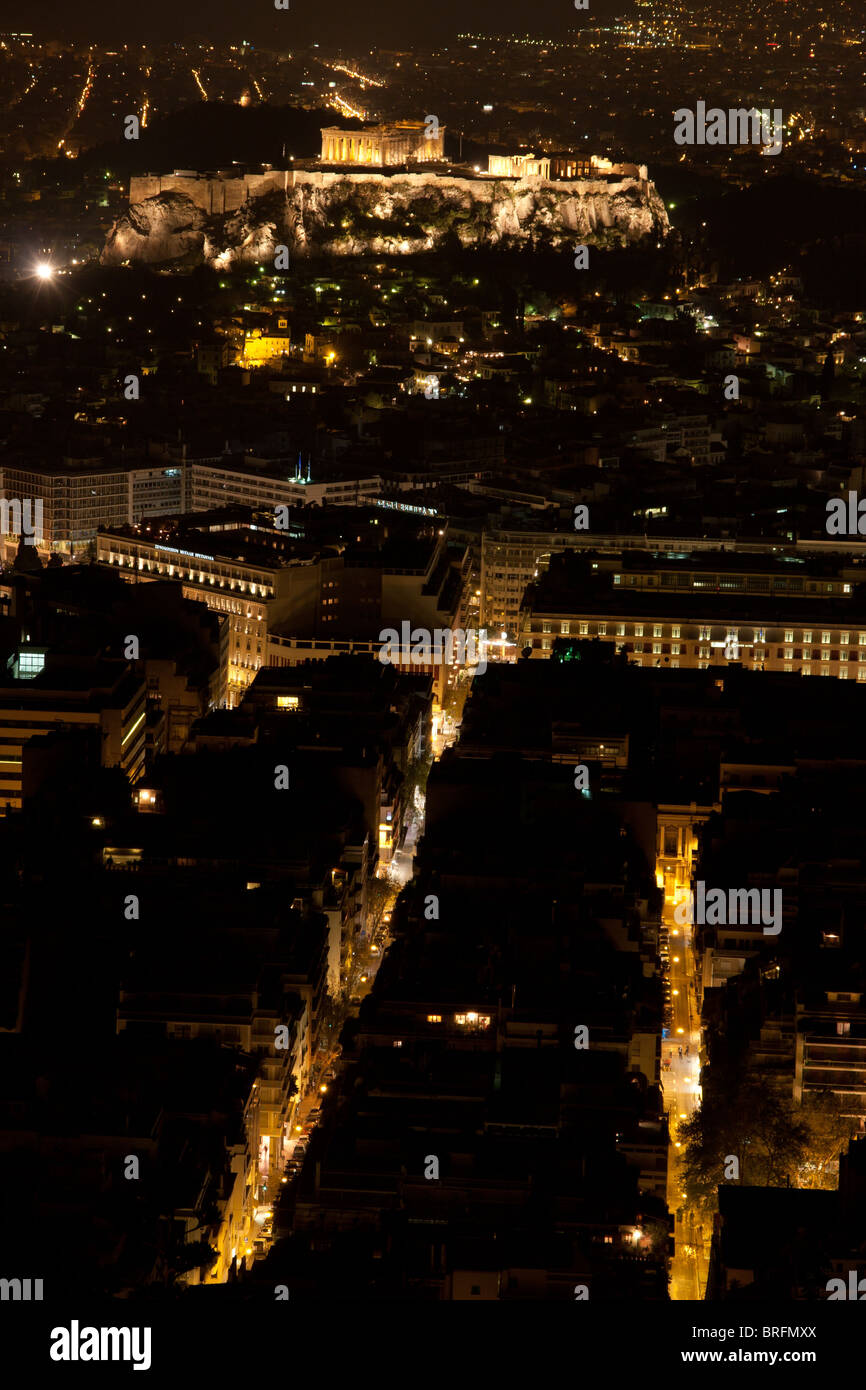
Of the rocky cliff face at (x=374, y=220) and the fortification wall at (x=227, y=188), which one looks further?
the fortification wall at (x=227, y=188)

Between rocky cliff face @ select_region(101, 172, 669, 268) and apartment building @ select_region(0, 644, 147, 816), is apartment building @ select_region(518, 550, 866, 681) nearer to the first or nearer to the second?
apartment building @ select_region(0, 644, 147, 816)

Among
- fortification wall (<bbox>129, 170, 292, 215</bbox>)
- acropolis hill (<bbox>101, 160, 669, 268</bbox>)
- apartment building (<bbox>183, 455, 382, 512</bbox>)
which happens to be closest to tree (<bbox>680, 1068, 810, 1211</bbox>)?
apartment building (<bbox>183, 455, 382, 512</bbox>)

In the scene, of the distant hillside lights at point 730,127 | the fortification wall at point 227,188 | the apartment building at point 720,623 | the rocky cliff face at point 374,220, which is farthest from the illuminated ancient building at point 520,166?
the apartment building at point 720,623

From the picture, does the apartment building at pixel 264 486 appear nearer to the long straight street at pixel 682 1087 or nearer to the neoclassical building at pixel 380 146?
the long straight street at pixel 682 1087

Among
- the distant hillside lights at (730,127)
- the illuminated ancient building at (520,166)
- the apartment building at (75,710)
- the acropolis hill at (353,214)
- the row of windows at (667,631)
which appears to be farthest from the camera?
the distant hillside lights at (730,127)

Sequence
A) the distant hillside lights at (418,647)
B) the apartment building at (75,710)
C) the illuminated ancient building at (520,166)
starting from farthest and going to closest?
the illuminated ancient building at (520,166) < the distant hillside lights at (418,647) < the apartment building at (75,710)

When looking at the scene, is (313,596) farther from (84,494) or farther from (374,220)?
(374,220)

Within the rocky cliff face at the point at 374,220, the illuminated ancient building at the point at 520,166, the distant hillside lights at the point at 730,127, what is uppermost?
the distant hillside lights at the point at 730,127

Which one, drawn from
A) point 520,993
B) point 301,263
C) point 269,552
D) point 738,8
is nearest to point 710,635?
point 269,552
